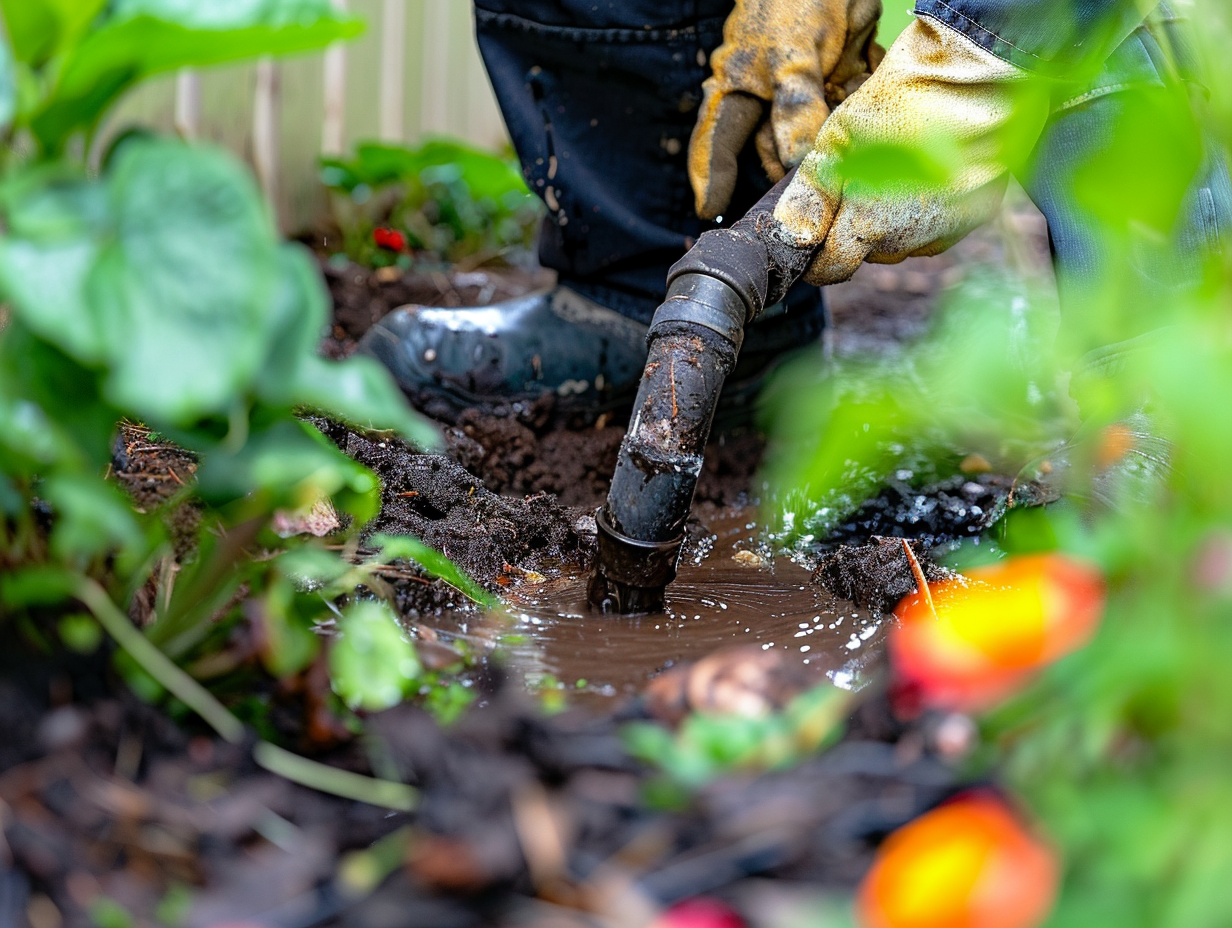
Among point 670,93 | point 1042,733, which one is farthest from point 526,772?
point 670,93

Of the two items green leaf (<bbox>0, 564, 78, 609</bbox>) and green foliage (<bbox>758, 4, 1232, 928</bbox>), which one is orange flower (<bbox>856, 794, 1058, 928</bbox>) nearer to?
green foliage (<bbox>758, 4, 1232, 928</bbox>)

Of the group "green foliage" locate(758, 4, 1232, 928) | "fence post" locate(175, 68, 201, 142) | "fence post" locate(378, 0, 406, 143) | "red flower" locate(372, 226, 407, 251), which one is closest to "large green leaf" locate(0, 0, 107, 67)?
"green foliage" locate(758, 4, 1232, 928)

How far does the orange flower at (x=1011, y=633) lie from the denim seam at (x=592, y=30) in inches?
55.3

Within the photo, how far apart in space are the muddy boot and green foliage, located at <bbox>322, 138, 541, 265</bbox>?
0.94 meters

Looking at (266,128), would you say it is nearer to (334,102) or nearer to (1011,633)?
(334,102)

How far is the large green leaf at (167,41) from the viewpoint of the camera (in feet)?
2.02

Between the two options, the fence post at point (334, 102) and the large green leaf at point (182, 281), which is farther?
the fence post at point (334, 102)

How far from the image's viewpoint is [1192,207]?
4.89ft

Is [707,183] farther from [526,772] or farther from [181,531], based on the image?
[526,772]

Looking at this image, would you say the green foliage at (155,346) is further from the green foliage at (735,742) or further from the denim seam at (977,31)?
the denim seam at (977,31)

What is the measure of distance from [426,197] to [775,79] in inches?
68.1

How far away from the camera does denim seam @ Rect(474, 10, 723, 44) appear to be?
1758 millimetres

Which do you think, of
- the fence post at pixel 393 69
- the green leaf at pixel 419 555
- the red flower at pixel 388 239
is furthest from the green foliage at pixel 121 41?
the fence post at pixel 393 69

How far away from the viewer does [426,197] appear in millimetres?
3061
